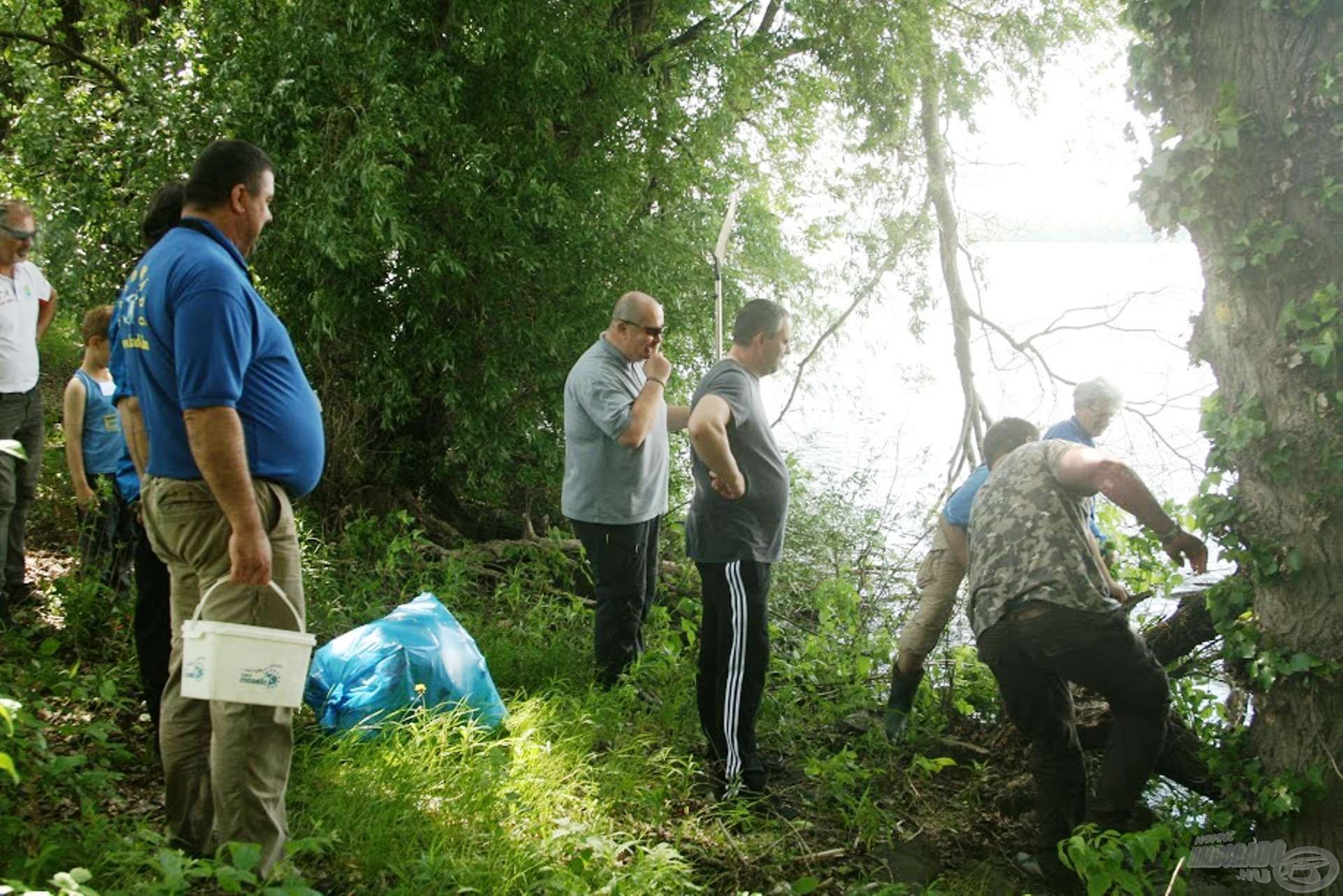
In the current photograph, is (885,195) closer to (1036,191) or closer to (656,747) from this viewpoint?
(1036,191)

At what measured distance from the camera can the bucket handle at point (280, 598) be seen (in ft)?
8.39

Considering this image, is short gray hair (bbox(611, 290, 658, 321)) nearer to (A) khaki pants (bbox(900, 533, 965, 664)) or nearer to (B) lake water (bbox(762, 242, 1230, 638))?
(A) khaki pants (bbox(900, 533, 965, 664))

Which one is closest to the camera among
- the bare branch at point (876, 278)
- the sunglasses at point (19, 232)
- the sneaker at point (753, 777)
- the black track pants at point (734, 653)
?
the black track pants at point (734, 653)

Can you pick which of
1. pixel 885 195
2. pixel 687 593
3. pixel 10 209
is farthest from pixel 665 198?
pixel 10 209

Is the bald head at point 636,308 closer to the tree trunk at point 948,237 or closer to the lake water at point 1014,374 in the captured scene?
the lake water at point 1014,374

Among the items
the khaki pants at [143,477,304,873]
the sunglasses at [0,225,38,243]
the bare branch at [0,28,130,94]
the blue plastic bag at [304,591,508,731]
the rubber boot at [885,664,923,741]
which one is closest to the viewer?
the khaki pants at [143,477,304,873]

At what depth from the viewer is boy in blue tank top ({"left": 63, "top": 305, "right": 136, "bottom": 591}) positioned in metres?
5.08

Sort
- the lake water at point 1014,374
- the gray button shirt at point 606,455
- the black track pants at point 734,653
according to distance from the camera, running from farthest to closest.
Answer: the lake water at point 1014,374 < the gray button shirt at point 606,455 < the black track pants at point 734,653

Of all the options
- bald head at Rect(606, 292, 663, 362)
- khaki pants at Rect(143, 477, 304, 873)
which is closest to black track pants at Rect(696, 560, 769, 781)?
bald head at Rect(606, 292, 663, 362)

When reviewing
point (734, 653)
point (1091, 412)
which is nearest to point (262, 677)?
point (734, 653)

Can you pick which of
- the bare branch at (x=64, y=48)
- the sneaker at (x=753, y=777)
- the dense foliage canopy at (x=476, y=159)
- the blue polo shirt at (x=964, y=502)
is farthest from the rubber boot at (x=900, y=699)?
the bare branch at (x=64, y=48)

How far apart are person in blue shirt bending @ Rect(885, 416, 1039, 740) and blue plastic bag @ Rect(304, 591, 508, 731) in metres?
1.90

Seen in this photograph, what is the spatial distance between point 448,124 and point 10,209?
8.36 feet

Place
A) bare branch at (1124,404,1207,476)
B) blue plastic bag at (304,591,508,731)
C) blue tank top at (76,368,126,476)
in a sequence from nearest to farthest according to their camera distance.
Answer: blue plastic bag at (304,591,508,731) < blue tank top at (76,368,126,476) < bare branch at (1124,404,1207,476)
